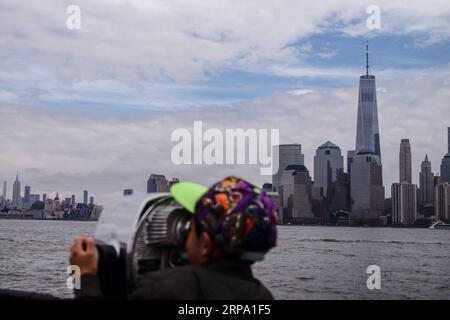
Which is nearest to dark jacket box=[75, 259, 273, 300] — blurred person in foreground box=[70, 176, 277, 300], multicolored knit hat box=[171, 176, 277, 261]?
blurred person in foreground box=[70, 176, 277, 300]

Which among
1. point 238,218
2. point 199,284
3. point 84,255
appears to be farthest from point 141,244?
point 238,218

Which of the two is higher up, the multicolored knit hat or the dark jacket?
the multicolored knit hat

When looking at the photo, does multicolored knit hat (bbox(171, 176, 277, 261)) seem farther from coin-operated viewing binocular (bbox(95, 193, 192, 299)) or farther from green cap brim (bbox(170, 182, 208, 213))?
coin-operated viewing binocular (bbox(95, 193, 192, 299))

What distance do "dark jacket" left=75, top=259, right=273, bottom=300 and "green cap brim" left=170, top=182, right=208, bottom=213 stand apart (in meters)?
0.30

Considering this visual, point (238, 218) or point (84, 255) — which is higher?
point (238, 218)

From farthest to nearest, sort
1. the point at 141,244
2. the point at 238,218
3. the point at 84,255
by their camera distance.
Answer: the point at 141,244
the point at 84,255
the point at 238,218

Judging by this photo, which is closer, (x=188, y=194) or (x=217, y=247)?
(x=217, y=247)

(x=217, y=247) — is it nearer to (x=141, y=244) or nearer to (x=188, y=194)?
(x=188, y=194)

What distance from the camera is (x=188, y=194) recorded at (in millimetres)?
3139

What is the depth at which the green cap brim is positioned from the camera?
10.2ft

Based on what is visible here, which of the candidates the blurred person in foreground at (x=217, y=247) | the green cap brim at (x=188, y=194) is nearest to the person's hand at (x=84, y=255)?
the blurred person in foreground at (x=217, y=247)

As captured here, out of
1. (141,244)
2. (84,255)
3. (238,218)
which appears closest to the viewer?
(238,218)

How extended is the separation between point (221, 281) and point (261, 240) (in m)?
0.28

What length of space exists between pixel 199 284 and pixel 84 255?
1.94ft
